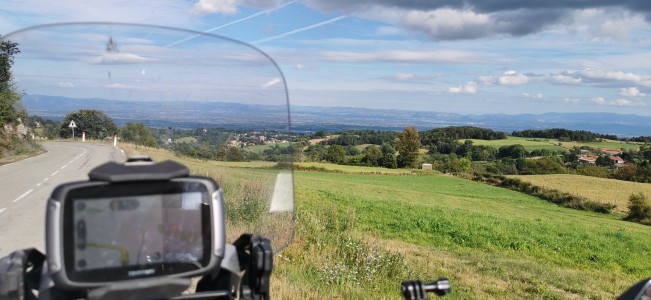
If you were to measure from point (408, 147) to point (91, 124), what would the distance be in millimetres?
96655

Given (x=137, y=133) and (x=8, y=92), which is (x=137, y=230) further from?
(x=8, y=92)

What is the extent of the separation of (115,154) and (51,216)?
0.55 metres

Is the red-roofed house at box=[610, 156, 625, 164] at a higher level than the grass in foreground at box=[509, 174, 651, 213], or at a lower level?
lower

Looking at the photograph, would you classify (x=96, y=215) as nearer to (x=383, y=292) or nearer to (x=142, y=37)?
(x=142, y=37)

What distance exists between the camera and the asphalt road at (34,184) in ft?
7.08

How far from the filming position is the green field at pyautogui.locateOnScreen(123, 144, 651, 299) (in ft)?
24.5

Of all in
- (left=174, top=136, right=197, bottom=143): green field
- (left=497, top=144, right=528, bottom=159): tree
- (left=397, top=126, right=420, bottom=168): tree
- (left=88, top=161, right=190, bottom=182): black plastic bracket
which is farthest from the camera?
(left=497, top=144, right=528, bottom=159): tree

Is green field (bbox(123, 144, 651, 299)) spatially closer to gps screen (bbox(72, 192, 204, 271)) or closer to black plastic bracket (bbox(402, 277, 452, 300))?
gps screen (bbox(72, 192, 204, 271))

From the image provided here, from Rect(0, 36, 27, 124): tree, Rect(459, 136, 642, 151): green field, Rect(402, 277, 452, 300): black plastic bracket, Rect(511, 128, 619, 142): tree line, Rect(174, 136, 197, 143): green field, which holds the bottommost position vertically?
Rect(459, 136, 642, 151): green field

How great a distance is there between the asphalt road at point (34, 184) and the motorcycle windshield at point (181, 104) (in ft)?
0.15

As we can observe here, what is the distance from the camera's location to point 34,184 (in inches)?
90.3

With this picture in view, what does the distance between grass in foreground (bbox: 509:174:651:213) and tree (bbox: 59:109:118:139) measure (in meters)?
55.7

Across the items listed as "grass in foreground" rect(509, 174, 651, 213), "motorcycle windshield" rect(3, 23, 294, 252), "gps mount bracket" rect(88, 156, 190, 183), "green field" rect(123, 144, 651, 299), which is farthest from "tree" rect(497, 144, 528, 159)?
"gps mount bracket" rect(88, 156, 190, 183)

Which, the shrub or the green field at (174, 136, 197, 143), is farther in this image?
the shrub
